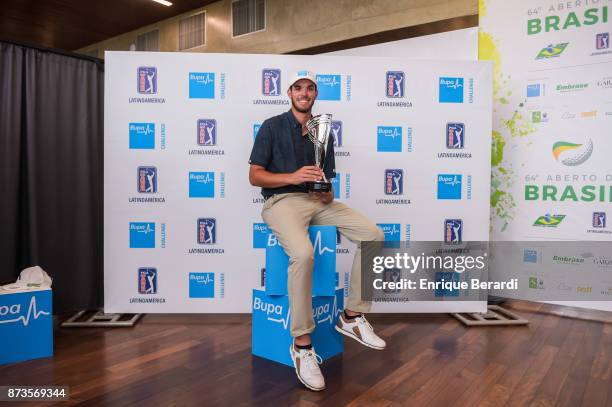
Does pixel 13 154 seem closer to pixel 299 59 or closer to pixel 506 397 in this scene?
pixel 299 59

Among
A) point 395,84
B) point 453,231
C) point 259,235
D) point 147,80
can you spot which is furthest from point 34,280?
point 453,231

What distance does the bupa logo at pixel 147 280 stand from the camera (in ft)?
10.1

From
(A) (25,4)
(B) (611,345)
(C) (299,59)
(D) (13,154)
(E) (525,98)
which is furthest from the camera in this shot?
(A) (25,4)

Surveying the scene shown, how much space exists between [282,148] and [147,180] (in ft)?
3.82

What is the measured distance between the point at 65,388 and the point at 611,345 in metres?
2.97

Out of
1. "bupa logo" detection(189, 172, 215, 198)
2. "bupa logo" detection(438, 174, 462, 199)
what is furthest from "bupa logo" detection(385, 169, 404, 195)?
"bupa logo" detection(189, 172, 215, 198)

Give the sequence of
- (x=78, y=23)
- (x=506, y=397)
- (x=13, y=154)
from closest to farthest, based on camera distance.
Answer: (x=506, y=397) → (x=13, y=154) → (x=78, y=23)

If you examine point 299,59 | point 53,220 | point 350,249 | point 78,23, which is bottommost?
point 350,249

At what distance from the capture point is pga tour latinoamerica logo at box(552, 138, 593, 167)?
331 centimetres

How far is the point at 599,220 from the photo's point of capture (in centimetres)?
328

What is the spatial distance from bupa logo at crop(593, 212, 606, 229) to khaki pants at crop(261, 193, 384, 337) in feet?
6.37

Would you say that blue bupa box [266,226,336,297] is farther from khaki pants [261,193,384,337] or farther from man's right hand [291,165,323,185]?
man's right hand [291,165,323,185]

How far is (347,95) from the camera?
3.11m

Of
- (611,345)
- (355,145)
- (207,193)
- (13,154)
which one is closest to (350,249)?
(355,145)
